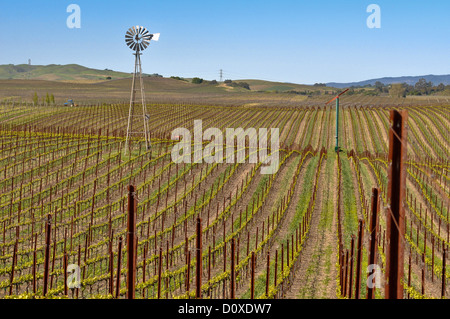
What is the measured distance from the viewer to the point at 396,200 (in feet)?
16.8

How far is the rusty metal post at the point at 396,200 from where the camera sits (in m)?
4.91

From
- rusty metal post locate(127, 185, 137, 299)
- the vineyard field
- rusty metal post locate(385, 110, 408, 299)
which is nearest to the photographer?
rusty metal post locate(385, 110, 408, 299)

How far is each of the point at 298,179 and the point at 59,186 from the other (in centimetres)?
1451

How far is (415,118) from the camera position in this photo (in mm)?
59375

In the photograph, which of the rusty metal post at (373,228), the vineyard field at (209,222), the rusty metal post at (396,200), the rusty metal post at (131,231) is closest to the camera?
the rusty metal post at (396,200)

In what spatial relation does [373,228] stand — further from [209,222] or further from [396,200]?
[209,222]

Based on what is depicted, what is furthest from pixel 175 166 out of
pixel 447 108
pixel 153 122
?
pixel 447 108

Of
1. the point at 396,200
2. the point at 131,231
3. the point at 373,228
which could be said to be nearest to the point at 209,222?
the point at 131,231

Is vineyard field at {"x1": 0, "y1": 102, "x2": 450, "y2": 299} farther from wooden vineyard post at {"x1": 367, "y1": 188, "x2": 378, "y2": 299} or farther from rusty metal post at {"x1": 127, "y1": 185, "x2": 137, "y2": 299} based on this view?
rusty metal post at {"x1": 127, "y1": 185, "x2": 137, "y2": 299}

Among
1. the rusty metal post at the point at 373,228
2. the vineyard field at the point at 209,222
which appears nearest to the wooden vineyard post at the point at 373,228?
the rusty metal post at the point at 373,228

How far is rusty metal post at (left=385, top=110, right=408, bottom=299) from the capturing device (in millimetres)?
4914

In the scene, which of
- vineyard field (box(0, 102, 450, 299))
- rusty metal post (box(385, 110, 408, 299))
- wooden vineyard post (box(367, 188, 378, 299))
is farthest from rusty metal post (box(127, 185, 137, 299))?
rusty metal post (box(385, 110, 408, 299))

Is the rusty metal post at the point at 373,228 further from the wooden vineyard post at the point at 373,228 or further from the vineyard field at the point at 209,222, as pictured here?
the vineyard field at the point at 209,222

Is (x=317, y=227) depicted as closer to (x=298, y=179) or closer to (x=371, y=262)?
(x=298, y=179)
